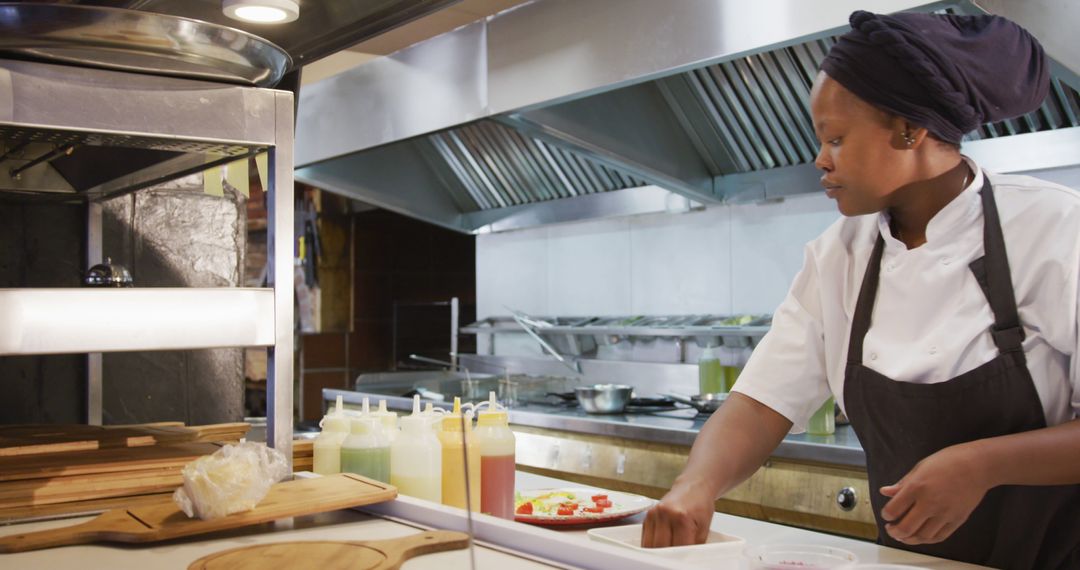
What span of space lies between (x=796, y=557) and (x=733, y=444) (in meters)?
0.47

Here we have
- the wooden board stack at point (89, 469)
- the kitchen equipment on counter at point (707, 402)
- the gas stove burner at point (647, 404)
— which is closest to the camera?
the wooden board stack at point (89, 469)

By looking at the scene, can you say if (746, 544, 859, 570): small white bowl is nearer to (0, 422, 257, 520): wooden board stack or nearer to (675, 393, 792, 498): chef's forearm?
(675, 393, 792, 498): chef's forearm

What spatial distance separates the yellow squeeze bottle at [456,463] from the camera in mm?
1660

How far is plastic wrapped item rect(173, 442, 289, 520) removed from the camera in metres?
1.31

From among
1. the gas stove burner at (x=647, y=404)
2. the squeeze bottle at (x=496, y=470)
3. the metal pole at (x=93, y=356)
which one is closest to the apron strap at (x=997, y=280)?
the squeeze bottle at (x=496, y=470)

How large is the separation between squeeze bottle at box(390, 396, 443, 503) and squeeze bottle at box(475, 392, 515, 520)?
0.25 feet

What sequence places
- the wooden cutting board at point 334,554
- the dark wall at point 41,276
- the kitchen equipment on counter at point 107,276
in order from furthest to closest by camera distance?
the dark wall at point 41,276 < the kitchen equipment on counter at point 107,276 < the wooden cutting board at point 334,554

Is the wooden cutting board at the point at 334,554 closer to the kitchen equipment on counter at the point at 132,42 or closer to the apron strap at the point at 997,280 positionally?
Answer: the kitchen equipment on counter at the point at 132,42

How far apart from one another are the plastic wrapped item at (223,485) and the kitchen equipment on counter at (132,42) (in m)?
0.57

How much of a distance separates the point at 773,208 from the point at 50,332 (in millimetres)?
3388

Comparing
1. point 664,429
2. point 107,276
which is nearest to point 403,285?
point 664,429

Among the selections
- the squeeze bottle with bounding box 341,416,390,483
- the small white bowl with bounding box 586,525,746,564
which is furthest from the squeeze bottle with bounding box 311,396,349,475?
the small white bowl with bounding box 586,525,746,564

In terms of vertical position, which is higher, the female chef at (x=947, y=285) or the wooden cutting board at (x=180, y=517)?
the female chef at (x=947, y=285)

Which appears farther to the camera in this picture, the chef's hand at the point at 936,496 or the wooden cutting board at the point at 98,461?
the wooden cutting board at the point at 98,461
